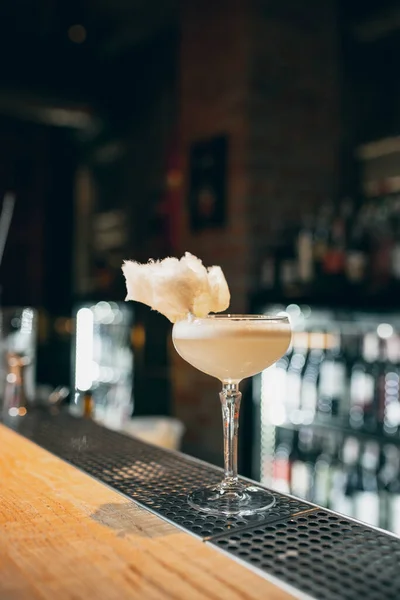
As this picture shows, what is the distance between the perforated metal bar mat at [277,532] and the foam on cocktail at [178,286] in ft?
0.88

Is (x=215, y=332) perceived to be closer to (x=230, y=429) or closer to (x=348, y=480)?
(x=230, y=429)

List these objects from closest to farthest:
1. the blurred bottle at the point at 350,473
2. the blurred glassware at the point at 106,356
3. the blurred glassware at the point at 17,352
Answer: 1. the blurred glassware at the point at 17,352
2. the blurred bottle at the point at 350,473
3. the blurred glassware at the point at 106,356

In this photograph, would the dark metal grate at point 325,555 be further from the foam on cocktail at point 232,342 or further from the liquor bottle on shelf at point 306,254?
the liquor bottle on shelf at point 306,254

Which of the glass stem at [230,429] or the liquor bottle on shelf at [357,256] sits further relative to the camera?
the liquor bottle on shelf at [357,256]

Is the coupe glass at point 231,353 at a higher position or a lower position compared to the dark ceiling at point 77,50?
lower

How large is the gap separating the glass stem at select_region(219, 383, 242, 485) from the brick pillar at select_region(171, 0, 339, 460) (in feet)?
7.81

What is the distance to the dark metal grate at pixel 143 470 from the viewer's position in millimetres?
872

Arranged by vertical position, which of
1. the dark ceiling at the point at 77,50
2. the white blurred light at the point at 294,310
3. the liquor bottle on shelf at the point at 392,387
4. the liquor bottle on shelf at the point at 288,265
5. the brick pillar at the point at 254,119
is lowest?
the liquor bottle on shelf at the point at 392,387

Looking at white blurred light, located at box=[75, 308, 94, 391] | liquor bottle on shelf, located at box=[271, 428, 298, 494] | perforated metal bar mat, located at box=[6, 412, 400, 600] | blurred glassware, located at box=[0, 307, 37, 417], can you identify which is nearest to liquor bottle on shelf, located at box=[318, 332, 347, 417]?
liquor bottle on shelf, located at box=[271, 428, 298, 494]

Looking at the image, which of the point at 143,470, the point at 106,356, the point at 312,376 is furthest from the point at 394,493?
the point at 106,356

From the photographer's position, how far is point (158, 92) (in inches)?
190

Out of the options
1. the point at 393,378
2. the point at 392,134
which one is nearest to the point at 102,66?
the point at 392,134

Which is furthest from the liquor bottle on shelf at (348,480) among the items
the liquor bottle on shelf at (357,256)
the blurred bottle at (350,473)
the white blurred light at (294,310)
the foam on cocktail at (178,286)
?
the foam on cocktail at (178,286)

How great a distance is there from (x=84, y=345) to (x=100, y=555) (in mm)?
4816
